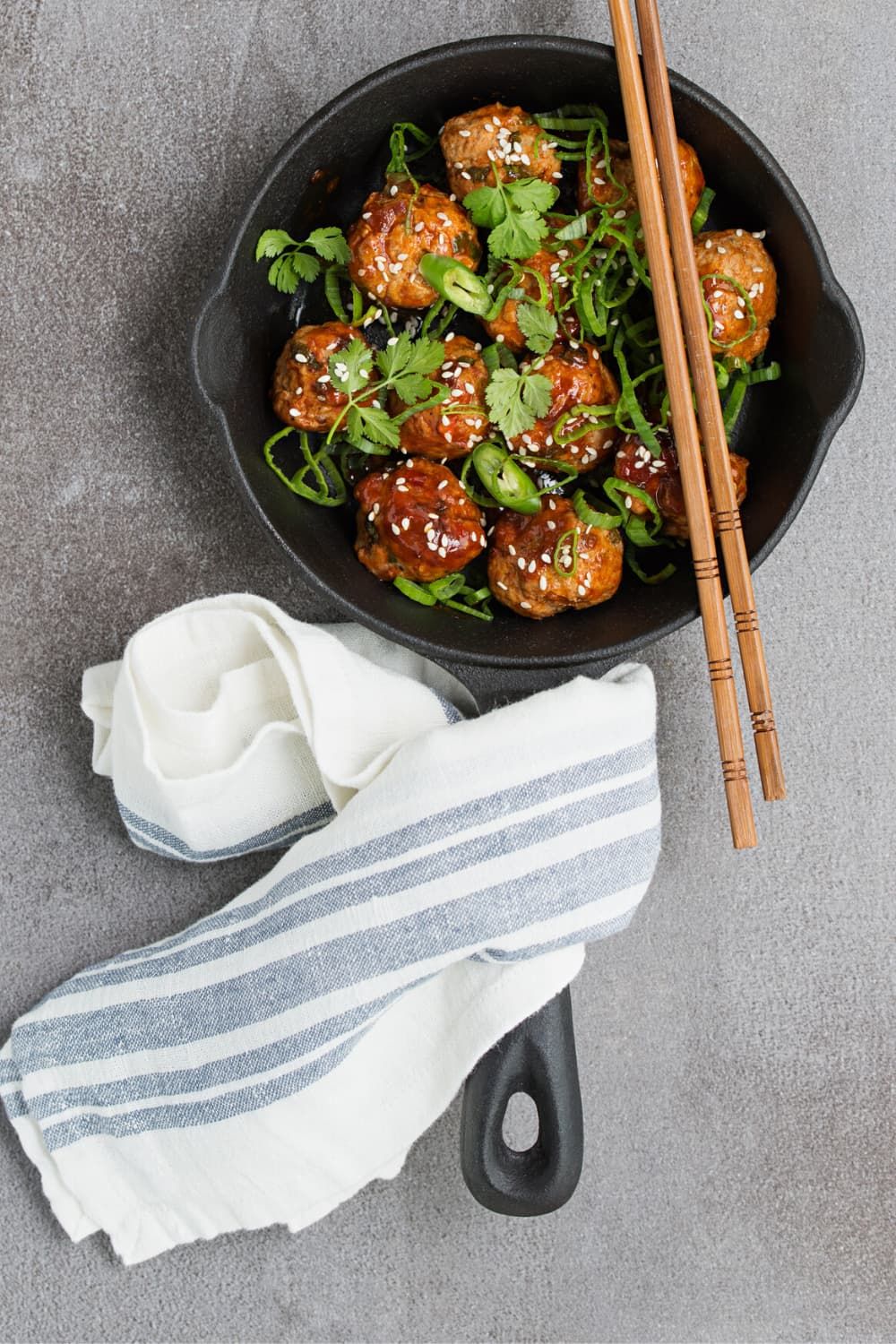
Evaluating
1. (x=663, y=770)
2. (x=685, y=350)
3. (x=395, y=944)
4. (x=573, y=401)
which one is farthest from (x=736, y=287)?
(x=395, y=944)

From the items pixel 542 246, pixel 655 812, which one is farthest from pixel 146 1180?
pixel 542 246

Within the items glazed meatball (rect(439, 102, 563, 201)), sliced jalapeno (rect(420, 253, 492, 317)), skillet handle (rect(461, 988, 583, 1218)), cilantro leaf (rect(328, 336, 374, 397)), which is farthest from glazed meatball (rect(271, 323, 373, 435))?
skillet handle (rect(461, 988, 583, 1218))

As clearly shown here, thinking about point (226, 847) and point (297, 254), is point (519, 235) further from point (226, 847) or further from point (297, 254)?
point (226, 847)

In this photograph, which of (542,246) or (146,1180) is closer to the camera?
(542,246)

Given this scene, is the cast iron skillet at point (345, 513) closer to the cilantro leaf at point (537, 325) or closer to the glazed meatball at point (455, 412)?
the glazed meatball at point (455, 412)

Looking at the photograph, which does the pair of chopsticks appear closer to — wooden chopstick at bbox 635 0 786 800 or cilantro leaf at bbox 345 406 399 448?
wooden chopstick at bbox 635 0 786 800

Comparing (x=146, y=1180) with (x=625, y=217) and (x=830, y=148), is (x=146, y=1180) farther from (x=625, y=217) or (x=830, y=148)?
(x=830, y=148)

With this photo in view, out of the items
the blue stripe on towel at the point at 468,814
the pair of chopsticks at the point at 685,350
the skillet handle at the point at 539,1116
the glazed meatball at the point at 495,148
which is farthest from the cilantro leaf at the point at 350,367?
the skillet handle at the point at 539,1116
